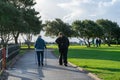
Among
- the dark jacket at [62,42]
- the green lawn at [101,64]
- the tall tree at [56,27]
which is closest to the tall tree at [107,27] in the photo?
the tall tree at [56,27]

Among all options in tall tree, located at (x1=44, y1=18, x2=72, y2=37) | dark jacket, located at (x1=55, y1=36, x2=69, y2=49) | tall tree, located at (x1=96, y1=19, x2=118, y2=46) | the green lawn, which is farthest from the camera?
tall tree, located at (x1=96, y1=19, x2=118, y2=46)

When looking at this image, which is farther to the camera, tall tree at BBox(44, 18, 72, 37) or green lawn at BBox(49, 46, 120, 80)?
tall tree at BBox(44, 18, 72, 37)

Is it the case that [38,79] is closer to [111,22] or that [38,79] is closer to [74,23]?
[74,23]

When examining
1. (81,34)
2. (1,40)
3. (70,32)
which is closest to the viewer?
(1,40)

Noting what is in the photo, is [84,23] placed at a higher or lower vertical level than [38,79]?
higher

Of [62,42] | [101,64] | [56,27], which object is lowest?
[101,64]

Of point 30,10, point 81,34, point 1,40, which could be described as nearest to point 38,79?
point 1,40

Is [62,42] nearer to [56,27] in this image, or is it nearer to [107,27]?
[56,27]

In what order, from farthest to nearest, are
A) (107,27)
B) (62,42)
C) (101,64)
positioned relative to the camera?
1. (107,27)
2. (101,64)
3. (62,42)

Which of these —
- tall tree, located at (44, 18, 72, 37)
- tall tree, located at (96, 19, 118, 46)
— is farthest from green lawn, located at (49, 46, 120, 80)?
tall tree, located at (96, 19, 118, 46)

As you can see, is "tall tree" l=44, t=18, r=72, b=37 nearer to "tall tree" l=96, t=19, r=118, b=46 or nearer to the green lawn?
"tall tree" l=96, t=19, r=118, b=46

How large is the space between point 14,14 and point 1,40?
496 inches

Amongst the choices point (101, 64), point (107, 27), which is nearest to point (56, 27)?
point (107, 27)

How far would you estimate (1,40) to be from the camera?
6412 centimetres
